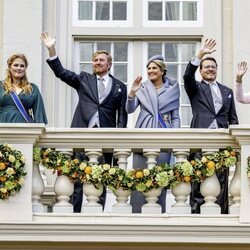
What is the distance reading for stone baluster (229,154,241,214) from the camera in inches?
747

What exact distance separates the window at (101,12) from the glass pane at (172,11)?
483 millimetres

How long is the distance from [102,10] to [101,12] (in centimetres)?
3

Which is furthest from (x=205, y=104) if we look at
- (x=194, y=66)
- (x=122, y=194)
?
(x=122, y=194)

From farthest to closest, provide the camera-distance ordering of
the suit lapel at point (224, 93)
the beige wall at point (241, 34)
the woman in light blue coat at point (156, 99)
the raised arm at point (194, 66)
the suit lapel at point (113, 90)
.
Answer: the beige wall at point (241, 34)
the suit lapel at point (224, 93)
the suit lapel at point (113, 90)
the woman in light blue coat at point (156, 99)
the raised arm at point (194, 66)

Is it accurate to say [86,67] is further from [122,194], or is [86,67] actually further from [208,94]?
[122,194]

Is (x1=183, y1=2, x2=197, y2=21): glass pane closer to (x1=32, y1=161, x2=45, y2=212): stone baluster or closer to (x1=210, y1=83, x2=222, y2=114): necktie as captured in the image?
(x1=210, y1=83, x2=222, y2=114): necktie

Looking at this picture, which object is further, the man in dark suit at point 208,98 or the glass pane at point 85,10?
the glass pane at point 85,10

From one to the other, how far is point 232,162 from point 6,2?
15.5 feet

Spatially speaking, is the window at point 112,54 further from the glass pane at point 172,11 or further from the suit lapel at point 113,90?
the suit lapel at point 113,90

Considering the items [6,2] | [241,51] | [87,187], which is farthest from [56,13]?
[87,187]

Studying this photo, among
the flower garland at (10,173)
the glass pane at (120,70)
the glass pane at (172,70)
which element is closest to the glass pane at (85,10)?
the glass pane at (120,70)

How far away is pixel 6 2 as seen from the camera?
882 inches

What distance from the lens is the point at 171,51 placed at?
22.8m

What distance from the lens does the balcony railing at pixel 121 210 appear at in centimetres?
1884
